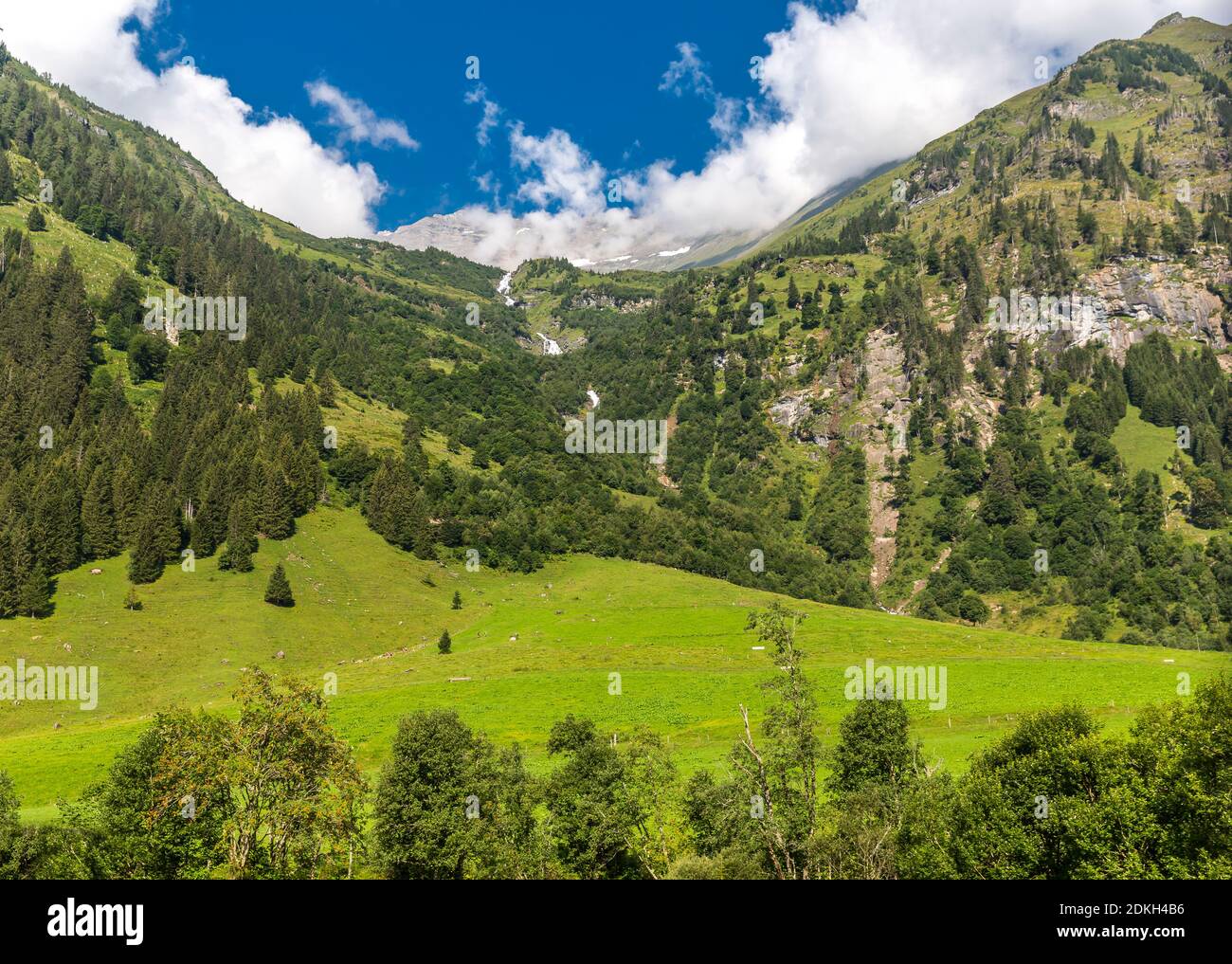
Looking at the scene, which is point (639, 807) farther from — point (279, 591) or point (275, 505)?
point (275, 505)

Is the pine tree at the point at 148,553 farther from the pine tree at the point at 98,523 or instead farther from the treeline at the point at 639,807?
the treeline at the point at 639,807

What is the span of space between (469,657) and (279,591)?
39.1 m

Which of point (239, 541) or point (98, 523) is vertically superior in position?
point (98, 523)

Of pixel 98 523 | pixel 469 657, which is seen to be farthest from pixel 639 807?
→ pixel 98 523

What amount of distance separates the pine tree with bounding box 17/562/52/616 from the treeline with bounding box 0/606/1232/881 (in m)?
83.1

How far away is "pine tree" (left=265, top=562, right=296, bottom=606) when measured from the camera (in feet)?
448

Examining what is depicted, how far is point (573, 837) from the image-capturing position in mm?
53094

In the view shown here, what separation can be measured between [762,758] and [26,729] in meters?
97.5

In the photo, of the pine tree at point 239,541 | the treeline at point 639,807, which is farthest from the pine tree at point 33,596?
the treeline at point 639,807

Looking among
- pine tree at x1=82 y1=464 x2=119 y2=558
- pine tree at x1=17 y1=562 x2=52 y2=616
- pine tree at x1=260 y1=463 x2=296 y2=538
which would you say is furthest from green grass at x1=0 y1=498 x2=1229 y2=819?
pine tree at x1=82 y1=464 x2=119 y2=558

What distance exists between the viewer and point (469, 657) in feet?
420

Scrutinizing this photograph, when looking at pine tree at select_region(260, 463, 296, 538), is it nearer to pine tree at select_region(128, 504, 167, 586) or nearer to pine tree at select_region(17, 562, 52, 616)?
pine tree at select_region(128, 504, 167, 586)
